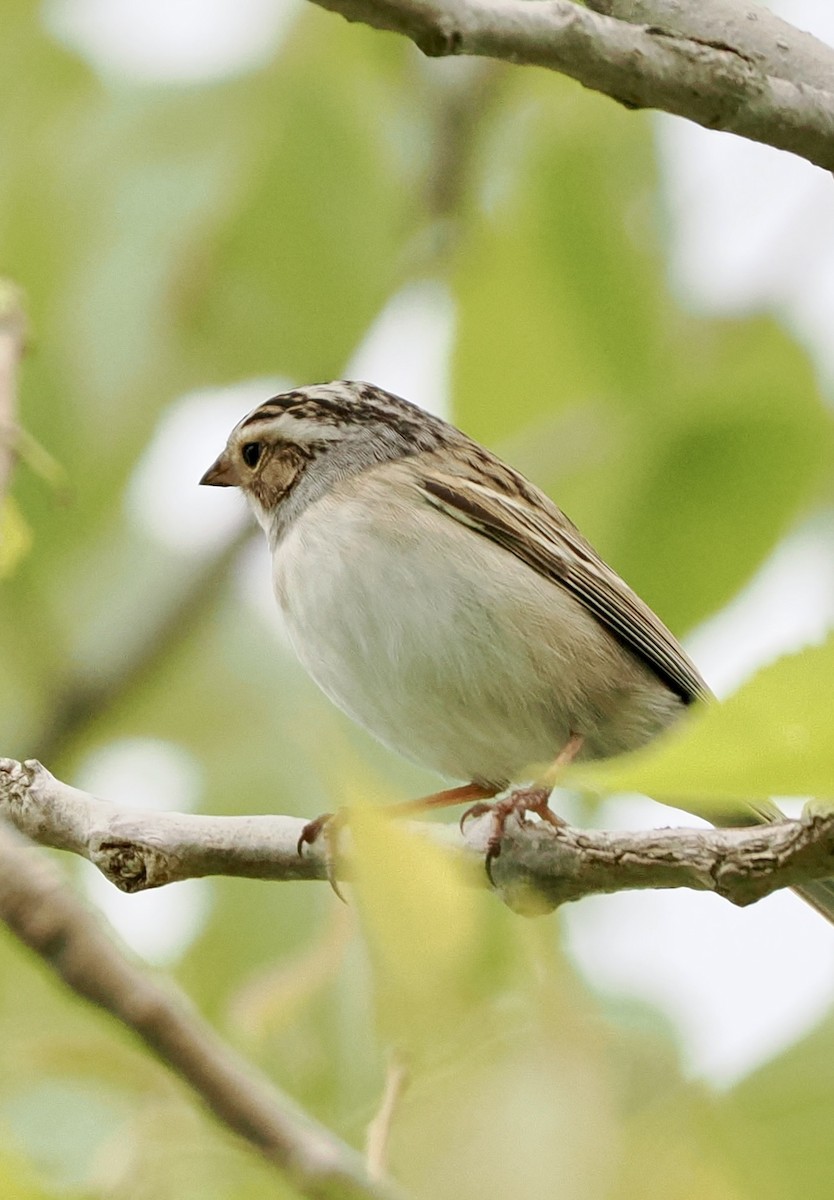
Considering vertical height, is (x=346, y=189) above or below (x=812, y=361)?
below

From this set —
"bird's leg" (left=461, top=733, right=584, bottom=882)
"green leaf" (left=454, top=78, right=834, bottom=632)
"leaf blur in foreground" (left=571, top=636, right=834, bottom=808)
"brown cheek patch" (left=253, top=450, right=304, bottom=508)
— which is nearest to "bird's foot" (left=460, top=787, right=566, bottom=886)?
"bird's leg" (left=461, top=733, right=584, bottom=882)

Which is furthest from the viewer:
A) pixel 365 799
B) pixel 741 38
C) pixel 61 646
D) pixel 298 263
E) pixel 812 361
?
pixel 61 646

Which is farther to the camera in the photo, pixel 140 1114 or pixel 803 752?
pixel 140 1114

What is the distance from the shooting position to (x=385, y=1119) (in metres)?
1.42

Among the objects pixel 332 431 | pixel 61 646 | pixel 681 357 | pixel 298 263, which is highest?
pixel 681 357

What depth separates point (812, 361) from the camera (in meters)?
3.32

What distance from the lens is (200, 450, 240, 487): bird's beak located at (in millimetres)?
4613

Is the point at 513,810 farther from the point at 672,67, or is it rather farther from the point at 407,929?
the point at 407,929

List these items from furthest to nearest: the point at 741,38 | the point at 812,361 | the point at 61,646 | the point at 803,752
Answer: the point at 61,646 → the point at 812,361 → the point at 741,38 → the point at 803,752

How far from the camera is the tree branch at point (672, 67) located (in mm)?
2178

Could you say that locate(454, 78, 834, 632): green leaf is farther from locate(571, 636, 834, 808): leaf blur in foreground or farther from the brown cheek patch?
locate(571, 636, 834, 808): leaf blur in foreground

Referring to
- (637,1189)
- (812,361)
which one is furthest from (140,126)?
(637,1189)

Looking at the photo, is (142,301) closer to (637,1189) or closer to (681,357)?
(681,357)

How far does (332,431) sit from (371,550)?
0.84 meters
